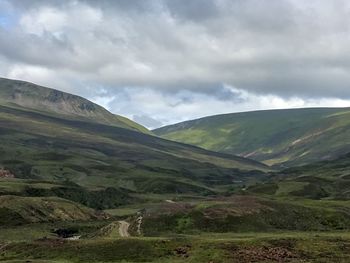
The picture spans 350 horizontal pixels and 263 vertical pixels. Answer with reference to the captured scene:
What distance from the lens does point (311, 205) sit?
6093 inches

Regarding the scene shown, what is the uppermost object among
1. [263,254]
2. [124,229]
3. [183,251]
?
[263,254]

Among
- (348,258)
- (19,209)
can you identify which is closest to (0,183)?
(19,209)

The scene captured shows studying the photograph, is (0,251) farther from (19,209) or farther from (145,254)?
(19,209)

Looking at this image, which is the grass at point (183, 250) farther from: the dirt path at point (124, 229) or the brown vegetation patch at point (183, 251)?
the dirt path at point (124, 229)

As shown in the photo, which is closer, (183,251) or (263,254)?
(263,254)

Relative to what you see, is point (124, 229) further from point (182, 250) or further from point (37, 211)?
point (182, 250)

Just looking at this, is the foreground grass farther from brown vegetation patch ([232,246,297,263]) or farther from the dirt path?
the dirt path

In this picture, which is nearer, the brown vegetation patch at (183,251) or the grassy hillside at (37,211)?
the brown vegetation patch at (183,251)

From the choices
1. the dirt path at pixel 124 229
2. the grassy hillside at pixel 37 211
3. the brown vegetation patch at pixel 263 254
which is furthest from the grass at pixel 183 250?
the grassy hillside at pixel 37 211

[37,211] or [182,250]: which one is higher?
[182,250]

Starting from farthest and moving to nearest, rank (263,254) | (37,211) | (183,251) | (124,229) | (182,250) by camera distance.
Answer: (37,211) → (124,229) → (182,250) → (183,251) → (263,254)

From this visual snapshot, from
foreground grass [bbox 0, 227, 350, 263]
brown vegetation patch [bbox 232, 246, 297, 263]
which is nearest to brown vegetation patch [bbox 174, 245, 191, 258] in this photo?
foreground grass [bbox 0, 227, 350, 263]

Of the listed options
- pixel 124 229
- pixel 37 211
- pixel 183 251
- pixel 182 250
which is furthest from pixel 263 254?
pixel 37 211

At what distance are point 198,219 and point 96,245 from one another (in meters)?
42.4
